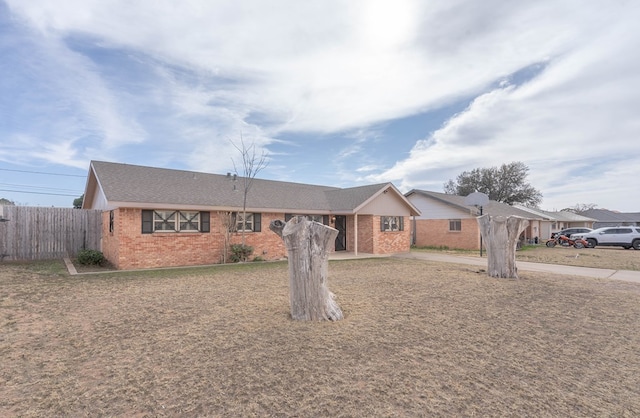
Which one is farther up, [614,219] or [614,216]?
[614,216]

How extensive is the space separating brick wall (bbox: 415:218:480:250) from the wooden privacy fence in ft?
72.6

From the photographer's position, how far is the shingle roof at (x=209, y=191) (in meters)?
→ 12.7

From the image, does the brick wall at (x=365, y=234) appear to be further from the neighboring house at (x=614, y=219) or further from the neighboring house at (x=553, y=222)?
the neighboring house at (x=614, y=219)

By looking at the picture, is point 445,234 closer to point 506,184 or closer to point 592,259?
point 592,259

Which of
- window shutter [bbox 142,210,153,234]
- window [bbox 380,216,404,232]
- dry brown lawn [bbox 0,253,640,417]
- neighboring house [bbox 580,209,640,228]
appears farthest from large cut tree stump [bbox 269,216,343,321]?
neighboring house [bbox 580,209,640,228]

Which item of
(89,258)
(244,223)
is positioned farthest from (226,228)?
(89,258)

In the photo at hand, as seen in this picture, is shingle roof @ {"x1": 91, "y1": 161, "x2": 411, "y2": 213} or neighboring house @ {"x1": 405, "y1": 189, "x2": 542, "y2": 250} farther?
neighboring house @ {"x1": 405, "y1": 189, "x2": 542, "y2": 250}

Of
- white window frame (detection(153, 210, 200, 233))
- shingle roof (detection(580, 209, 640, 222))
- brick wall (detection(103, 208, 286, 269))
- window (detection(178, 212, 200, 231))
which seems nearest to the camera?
brick wall (detection(103, 208, 286, 269))

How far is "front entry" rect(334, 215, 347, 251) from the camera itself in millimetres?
19594

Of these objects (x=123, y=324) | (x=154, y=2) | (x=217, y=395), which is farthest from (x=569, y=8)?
(x=123, y=324)

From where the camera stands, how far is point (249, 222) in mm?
15625

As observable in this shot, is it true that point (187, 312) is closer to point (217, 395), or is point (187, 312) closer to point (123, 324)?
point (123, 324)

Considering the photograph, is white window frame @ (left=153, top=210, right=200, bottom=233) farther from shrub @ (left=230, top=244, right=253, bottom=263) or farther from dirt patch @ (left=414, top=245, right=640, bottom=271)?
dirt patch @ (left=414, top=245, right=640, bottom=271)

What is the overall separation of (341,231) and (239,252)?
7.39 m
